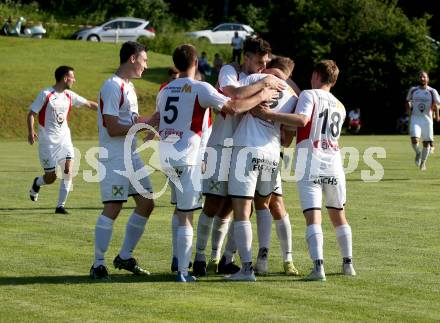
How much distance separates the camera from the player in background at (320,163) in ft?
34.8

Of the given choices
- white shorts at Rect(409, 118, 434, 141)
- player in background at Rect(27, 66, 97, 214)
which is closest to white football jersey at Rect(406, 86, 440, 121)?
white shorts at Rect(409, 118, 434, 141)

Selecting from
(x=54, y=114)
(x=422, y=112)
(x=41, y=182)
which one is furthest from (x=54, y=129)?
(x=422, y=112)

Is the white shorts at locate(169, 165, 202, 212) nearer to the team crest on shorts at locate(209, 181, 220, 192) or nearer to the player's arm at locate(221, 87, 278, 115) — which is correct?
the team crest on shorts at locate(209, 181, 220, 192)

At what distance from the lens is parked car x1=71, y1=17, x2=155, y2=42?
6600cm

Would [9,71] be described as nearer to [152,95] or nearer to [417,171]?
[152,95]

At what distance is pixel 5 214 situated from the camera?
53.1ft

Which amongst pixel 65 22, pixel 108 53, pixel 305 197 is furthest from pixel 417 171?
pixel 65 22

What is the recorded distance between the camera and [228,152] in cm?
1057

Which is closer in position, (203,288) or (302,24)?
(203,288)

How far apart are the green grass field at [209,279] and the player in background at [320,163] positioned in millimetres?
407

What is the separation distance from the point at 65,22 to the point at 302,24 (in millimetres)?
20601

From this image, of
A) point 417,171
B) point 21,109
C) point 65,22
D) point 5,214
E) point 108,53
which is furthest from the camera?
point 65,22

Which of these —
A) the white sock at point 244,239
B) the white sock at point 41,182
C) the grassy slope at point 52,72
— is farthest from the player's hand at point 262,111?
the grassy slope at point 52,72

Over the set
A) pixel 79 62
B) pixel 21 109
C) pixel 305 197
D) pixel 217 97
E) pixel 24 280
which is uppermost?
pixel 79 62
